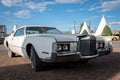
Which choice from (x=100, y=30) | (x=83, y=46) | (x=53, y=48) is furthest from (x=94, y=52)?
(x=100, y=30)

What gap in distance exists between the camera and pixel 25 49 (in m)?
6.64

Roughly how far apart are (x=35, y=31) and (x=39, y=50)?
1853 mm

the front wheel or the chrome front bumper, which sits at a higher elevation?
the chrome front bumper

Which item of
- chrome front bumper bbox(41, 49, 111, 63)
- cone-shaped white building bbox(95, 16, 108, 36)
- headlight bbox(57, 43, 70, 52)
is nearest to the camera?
chrome front bumper bbox(41, 49, 111, 63)

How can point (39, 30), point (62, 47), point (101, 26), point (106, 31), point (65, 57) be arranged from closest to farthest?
point (65, 57) → point (62, 47) → point (39, 30) → point (106, 31) → point (101, 26)

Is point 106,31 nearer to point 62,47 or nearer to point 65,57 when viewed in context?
point 62,47

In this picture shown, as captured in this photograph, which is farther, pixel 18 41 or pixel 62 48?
pixel 18 41

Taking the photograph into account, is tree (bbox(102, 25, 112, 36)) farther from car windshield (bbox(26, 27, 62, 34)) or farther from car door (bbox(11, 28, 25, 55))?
car windshield (bbox(26, 27, 62, 34))

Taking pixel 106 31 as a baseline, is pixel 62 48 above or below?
below

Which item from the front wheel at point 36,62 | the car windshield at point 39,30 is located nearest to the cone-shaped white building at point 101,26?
the car windshield at point 39,30

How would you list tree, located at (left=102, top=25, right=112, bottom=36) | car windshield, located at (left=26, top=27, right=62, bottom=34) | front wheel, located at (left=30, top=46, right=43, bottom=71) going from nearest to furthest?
front wheel, located at (left=30, top=46, right=43, bottom=71), car windshield, located at (left=26, top=27, right=62, bottom=34), tree, located at (left=102, top=25, right=112, bottom=36)

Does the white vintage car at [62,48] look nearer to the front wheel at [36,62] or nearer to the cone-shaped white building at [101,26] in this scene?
the front wheel at [36,62]

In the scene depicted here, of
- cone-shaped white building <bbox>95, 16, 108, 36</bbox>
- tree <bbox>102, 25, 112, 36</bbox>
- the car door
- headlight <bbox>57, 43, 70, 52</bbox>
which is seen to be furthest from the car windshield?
cone-shaped white building <bbox>95, 16, 108, 36</bbox>

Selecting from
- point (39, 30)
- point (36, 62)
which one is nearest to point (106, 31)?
point (39, 30)
